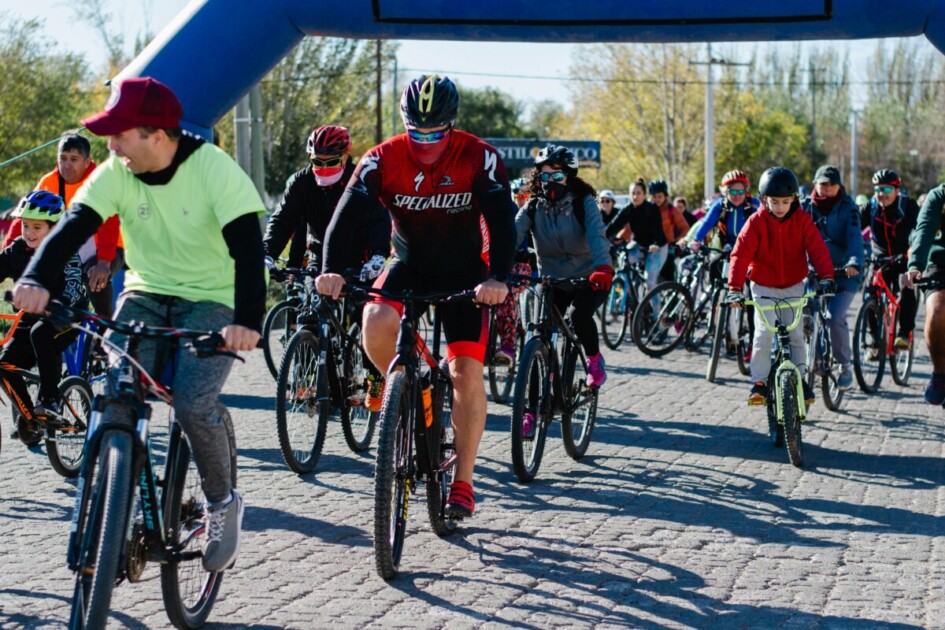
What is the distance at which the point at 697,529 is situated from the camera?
6.69 meters

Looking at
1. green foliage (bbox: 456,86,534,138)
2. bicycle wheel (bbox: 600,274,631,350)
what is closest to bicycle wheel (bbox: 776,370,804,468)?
bicycle wheel (bbox: 600,274,631,350)

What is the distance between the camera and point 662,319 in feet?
48.4

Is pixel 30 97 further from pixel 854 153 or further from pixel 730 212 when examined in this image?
pixel 854 153

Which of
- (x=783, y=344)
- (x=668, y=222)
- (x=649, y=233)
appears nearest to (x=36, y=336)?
(x=783, y=344)

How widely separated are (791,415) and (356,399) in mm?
2563

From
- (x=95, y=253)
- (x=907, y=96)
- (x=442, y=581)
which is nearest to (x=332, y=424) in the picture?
(x=95, y=253)

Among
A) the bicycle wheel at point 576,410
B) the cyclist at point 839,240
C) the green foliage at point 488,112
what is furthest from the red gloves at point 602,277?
the green foliage at point 488,112

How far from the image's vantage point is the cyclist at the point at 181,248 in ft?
14.6

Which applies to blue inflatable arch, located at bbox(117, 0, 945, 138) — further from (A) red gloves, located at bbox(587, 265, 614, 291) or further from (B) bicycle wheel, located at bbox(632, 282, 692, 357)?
(B) bicycle wheel, located at bbox(632, 282, 692, 357)

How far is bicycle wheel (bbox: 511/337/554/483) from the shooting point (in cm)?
745

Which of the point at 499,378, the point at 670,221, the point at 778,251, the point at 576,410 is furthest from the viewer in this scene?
the point at 670,221

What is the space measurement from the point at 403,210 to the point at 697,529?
6.83 ft

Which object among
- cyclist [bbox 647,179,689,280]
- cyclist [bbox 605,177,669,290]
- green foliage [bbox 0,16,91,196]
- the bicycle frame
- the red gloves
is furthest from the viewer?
green foliage [bbox 0,16,91,196]

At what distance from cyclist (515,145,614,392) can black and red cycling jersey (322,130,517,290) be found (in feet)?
7.03
